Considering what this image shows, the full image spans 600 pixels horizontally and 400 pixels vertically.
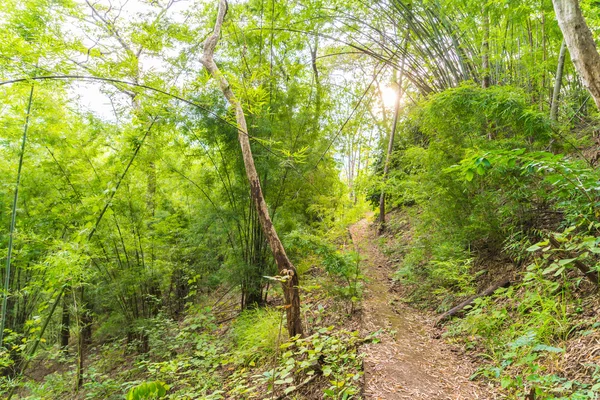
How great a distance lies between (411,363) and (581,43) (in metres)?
2.39

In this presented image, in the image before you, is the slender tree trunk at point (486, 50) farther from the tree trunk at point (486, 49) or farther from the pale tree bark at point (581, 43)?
the pale tree bark at point (581, 43)

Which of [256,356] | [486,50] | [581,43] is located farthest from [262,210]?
[486,50]

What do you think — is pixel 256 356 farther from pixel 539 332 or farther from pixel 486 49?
pixel 486 49

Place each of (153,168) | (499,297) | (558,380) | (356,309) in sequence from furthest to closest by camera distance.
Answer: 1. (153,168)
2. (356,309)
3. (499,297)
4. (558,380)

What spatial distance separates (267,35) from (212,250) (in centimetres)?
319

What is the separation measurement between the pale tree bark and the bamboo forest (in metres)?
0.01

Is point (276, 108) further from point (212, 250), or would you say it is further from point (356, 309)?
point (356, 309)

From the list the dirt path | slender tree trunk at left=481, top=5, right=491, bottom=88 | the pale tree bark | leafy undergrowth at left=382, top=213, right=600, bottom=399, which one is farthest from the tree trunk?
the dirt path

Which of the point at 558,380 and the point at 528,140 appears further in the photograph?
the point at 528,140

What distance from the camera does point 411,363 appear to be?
2152 mm

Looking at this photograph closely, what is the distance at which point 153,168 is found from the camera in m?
4.02

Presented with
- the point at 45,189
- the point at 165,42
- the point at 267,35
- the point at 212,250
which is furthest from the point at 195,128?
the point at 45,189

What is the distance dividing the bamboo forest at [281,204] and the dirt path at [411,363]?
19 millimetres

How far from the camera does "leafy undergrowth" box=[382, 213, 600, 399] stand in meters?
1.42
